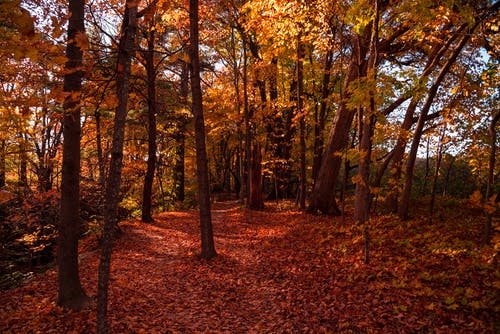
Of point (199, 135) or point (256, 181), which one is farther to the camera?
point (256, 181)

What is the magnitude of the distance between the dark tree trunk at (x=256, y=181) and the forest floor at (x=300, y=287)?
21.0 ft

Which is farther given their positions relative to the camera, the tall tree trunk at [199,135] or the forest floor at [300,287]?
the tall tree trunk at [199,135]

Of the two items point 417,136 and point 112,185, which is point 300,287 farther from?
point 417,136

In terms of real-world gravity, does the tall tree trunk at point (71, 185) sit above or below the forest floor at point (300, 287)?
above

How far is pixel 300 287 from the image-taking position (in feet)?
22.6

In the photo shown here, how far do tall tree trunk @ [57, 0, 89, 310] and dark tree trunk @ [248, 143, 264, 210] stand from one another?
38.8 ft

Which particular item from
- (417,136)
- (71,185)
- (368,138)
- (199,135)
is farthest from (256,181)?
(71,185)

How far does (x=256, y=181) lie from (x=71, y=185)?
39.6 feet

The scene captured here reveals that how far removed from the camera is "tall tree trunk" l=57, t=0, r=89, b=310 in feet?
17.8

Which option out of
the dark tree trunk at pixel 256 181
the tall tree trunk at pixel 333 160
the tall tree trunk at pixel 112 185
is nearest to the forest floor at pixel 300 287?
the tall tree trunk at pixel 112 185

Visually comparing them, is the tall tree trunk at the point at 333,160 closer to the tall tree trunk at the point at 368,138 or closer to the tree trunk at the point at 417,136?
the tree trunk at the point at 417,136

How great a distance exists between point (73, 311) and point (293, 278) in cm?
470

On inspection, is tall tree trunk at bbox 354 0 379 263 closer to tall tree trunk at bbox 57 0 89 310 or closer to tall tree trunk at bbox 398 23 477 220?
tall tree trunk at bbox 398 23 477 220

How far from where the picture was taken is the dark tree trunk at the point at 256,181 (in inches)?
674
